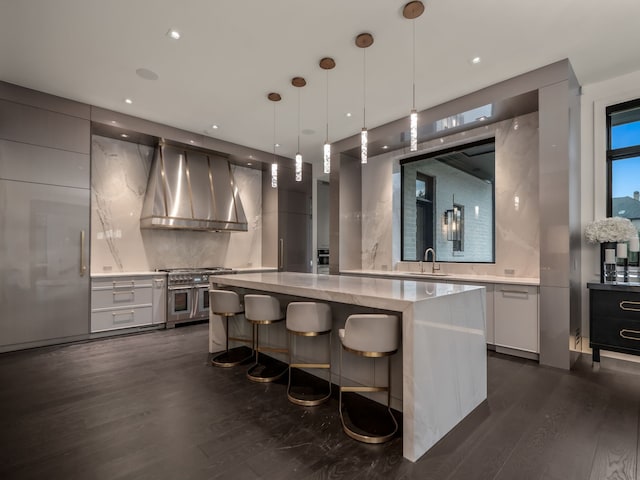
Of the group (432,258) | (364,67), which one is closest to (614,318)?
(432,258)

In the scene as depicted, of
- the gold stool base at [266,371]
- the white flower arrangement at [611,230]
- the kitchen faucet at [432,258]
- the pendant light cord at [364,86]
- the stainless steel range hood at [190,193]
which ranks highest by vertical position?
the pendant light cord at [364,86]

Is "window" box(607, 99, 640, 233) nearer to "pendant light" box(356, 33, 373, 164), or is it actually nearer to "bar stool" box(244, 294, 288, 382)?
"pendant light" box(356, 33, 373, 164)

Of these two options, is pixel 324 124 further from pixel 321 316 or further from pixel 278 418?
pixel 278 418

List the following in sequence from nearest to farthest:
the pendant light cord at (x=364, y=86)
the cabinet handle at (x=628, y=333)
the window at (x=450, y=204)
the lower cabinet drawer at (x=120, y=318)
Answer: the cabinet handle at (x=628, y=333)
the pendant light cord at (x=364, y=86)
the lower cabinet drawer at (x=120, y=318)
the window at (x=450, y=204)

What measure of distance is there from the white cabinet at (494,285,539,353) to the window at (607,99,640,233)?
143 cm

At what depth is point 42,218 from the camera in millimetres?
4074

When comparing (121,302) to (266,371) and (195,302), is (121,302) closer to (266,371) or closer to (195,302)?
(195,302)

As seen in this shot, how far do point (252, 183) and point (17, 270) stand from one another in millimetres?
4142

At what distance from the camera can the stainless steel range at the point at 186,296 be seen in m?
5.11

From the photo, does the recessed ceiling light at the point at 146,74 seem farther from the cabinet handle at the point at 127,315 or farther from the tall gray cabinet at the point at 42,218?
Answer: the cabinet handle at the point at 127,315

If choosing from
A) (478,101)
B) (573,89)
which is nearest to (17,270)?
(478,101)

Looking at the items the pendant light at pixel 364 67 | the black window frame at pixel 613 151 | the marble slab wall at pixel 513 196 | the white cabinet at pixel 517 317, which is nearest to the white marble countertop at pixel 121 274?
the pendant light at pixel 364 67

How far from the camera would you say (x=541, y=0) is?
257cm

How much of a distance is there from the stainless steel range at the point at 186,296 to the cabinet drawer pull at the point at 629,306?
5.49m
